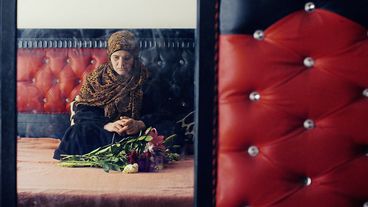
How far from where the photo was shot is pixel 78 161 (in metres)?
1.30

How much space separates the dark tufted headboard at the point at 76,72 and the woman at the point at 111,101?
25 millimetres

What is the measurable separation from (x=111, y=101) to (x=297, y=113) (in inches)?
21.4

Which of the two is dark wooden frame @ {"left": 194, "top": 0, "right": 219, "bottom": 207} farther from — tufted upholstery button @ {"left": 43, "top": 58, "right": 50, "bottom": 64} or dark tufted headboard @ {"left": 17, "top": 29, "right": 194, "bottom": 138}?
tufted upholstery button @ {"left": 43, "top": 58, "right": 50, "bottom": 64}

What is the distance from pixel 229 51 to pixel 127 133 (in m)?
0.41

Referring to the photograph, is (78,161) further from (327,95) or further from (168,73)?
(327,95)

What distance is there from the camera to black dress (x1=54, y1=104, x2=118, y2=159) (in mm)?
1307

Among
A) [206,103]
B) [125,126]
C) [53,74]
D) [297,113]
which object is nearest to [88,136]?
[125,126]

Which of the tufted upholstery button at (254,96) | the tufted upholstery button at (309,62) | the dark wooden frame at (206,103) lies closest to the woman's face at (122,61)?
the dark wooden frame at (206,103)

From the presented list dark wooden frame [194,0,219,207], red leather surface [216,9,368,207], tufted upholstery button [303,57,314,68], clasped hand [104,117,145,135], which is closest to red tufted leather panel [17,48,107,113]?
clasped hand [104,117,145,135]

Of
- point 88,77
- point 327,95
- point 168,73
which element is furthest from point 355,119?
point 88,77

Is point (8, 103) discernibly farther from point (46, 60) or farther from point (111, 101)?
point (111, 101)

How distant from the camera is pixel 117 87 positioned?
1296mm

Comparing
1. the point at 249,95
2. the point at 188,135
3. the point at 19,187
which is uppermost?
the point at 249,95

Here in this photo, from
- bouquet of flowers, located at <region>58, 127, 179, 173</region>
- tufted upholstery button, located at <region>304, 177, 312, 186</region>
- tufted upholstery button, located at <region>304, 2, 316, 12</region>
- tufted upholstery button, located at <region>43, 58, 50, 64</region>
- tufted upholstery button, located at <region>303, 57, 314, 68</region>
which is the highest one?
tufted upholstery button, located at <region>304, 2, 316, 12</region>
